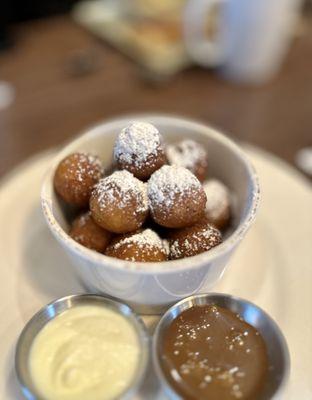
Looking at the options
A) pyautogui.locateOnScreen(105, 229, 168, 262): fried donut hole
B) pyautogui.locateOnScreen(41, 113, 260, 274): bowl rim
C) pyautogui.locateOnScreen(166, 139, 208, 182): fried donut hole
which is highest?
pyautogui.locateOnScreen(166, 139, 208, 182): fried donut hole

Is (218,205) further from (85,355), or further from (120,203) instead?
(85,355)

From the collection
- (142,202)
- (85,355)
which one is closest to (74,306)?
(85,355)

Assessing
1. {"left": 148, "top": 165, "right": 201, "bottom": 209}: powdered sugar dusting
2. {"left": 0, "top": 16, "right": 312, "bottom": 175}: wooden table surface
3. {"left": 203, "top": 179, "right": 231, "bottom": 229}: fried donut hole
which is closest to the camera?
{"left": 148, "top": 165, "right": 201, "bottom": 209}: powdered sugar dusting

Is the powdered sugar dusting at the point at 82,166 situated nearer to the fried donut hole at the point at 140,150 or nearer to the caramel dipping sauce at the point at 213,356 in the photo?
the fried donut hole at the point at 140,150

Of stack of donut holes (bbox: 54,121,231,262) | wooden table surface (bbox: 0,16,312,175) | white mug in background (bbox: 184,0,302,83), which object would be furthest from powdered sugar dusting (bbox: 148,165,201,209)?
white mug in background (bbox: 184,0,302,83)

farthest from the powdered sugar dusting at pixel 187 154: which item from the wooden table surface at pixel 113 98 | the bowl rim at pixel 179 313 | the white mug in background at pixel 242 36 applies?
the white mug in background at pixel 242 36

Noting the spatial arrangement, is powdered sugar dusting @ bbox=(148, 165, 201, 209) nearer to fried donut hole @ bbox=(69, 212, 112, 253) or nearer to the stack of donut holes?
the stack of donut holes

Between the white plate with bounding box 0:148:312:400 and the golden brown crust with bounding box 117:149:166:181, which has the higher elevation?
the golden brown crust with bounding box 117:149:166:181
